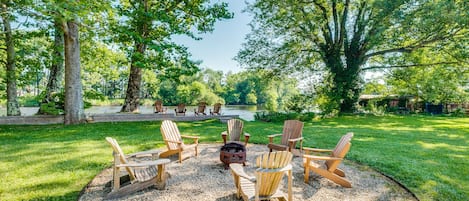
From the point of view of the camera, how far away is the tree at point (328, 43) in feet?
49.4

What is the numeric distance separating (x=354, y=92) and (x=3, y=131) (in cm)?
1807

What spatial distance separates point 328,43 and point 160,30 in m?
11.3

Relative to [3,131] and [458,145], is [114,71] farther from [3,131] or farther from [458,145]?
[458,145]

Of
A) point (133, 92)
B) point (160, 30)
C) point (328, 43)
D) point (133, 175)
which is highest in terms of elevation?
point (328, 43)

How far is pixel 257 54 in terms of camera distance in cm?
1658

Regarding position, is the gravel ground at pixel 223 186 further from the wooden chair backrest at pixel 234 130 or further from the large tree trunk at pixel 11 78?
the large tree trunk at pixel 11 78

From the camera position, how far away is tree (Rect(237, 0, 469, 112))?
593 inches

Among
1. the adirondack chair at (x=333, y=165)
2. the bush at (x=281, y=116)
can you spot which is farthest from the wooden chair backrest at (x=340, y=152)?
the bush at (x=281, y=116)

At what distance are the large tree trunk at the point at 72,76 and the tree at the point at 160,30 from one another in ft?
5.41

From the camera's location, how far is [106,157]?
16.6 feet

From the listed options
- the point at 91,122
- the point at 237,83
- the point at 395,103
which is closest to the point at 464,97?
the point at 395,103

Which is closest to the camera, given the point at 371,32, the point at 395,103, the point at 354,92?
the point at 371,32

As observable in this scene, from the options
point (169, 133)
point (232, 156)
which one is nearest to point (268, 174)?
point (232, 156)

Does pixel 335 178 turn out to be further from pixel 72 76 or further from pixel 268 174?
pixel 72 76
